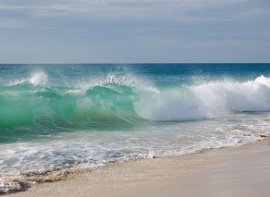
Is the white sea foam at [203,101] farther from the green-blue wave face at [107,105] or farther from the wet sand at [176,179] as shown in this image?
the wet sand at [176,179]

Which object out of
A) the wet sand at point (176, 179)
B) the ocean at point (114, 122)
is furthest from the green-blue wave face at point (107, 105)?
the wet sand at point (176, 179)

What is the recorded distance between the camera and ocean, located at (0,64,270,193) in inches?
366

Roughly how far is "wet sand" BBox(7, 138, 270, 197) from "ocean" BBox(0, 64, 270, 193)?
578mm

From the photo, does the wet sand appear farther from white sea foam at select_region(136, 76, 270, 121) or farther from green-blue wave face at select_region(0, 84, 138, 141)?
white sea foam at select_region(136, 76, 270, 121)

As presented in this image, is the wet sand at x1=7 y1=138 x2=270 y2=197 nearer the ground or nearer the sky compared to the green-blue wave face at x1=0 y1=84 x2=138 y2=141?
nearer the ground

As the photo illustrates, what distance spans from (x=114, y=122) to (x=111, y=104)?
10.5ft

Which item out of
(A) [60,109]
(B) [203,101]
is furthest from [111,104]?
(B) [203,101]

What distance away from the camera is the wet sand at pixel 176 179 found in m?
6.61

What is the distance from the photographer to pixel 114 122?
52.6 feet

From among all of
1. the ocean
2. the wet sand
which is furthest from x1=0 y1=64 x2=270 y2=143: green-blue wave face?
the wet sand

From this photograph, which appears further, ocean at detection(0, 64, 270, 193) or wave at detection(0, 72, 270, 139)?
wave at detection(0, 72, 270, 139)

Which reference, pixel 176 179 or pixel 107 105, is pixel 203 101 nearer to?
pixel 107 105

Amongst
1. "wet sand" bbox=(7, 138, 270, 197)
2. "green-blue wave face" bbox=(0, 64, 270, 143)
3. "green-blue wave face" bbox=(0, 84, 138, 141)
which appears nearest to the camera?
"wet sand" bbox=(7, 138, 270, 197)

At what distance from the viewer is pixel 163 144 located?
35.8ft
